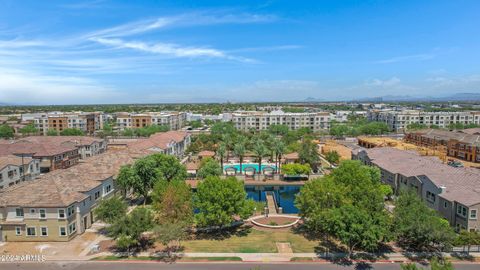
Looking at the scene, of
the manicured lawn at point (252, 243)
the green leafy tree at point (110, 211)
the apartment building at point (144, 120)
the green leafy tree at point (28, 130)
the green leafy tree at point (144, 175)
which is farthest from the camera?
the apartment building at point (144, 120)

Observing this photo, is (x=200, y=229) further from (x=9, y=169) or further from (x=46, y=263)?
(x=9, y=169)

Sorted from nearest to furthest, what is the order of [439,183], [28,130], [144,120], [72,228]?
[72,228], [439,183], [28,130], [144,120]

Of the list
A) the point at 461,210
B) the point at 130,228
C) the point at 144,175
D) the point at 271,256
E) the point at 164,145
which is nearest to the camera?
the point at 130,228

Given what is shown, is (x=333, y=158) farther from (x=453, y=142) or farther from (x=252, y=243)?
(x=252, y=243)

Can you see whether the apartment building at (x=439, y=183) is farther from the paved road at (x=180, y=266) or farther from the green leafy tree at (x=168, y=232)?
the green leafy tree at (x=168, y=232)

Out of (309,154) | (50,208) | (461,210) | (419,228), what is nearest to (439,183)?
(461,210)

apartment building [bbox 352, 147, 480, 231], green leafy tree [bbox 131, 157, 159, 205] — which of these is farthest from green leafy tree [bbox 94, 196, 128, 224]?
apartment building [bbox 352, 147, 480, 231]

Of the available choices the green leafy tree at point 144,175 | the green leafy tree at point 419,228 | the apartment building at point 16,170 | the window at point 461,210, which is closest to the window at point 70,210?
the green leafy tree at point 144,175
